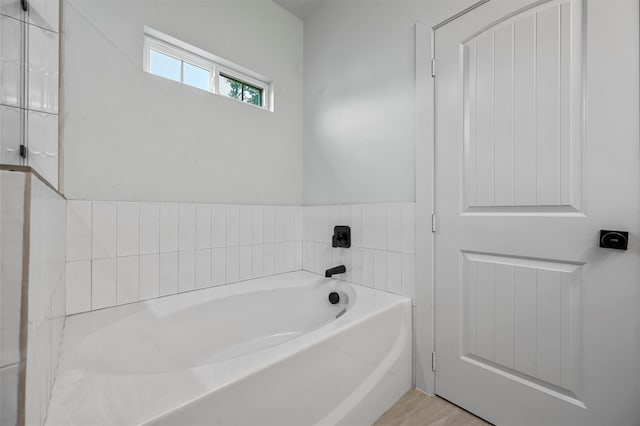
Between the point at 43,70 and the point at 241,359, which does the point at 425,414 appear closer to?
→ the point at 241,359

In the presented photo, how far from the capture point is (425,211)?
1.49 meters

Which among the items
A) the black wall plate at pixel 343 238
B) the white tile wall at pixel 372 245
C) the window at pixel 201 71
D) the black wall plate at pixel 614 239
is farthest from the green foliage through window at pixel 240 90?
the black wall plate at pixel 614 239

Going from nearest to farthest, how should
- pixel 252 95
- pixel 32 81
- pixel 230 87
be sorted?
pixel 32 81 → pixel 230 87 → pixel 252 95

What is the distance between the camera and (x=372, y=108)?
175 cm

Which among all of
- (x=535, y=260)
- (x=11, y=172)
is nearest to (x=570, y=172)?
(x=535, y=260)

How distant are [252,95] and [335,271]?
1455 millimetres

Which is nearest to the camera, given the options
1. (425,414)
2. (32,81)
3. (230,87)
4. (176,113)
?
(32,81)

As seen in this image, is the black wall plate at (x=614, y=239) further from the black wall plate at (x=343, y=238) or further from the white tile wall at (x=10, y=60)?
the white tile wall at (x=10, y=60)

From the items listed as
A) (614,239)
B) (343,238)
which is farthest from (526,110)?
(343,238)

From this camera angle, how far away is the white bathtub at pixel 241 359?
0.69 meters

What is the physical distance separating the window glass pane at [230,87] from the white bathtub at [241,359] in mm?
1341

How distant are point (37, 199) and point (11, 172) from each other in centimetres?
12

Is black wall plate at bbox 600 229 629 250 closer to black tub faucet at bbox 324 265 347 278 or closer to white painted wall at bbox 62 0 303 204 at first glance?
black tub faucet at bbox 324 265 347 278

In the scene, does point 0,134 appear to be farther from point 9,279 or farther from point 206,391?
point 206,391
